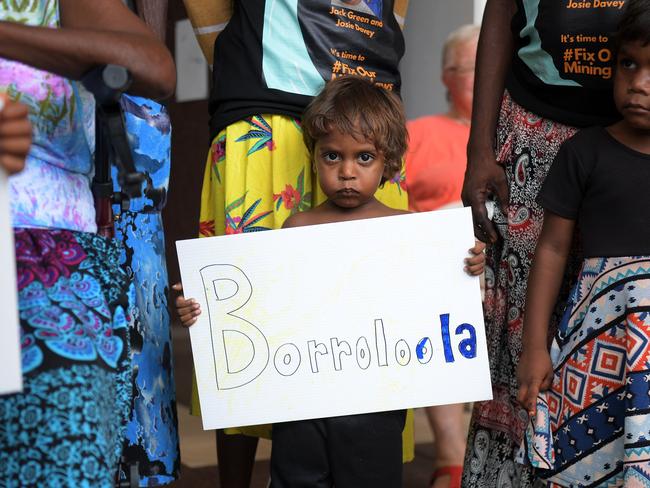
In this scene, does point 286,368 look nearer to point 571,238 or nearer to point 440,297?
point 440,297

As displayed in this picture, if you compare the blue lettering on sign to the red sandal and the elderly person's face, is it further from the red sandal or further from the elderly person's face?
the elderly person's face

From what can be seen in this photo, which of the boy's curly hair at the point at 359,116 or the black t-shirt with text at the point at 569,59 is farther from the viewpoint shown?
the boy's curly hair at the point at 359,116

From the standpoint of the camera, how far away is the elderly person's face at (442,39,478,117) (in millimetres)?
4645

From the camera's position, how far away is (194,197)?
802 cm

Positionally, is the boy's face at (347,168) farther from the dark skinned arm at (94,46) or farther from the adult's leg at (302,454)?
the dark skinned arm at (94,46)

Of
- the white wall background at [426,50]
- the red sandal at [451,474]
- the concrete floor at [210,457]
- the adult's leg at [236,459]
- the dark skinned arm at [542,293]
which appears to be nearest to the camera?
the dark skinned arm at [542,293]

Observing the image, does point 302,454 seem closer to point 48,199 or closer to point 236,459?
point 236,459

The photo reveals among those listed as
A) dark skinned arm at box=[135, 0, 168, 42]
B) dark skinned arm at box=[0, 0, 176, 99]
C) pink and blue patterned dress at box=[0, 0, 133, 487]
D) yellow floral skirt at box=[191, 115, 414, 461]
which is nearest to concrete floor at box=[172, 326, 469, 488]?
yellow floral skirt at box=[191, 115, 414, 461]

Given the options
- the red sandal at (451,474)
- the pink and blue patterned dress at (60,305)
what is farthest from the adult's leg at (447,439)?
the pink and blue patterned dress at (60,305)

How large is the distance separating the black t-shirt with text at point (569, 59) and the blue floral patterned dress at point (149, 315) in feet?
2.79

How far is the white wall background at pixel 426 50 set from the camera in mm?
6078

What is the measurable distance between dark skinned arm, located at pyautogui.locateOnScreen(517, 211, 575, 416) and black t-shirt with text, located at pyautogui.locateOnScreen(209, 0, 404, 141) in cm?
65

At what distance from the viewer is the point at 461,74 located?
15.3 feet

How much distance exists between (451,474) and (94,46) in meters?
2.43
